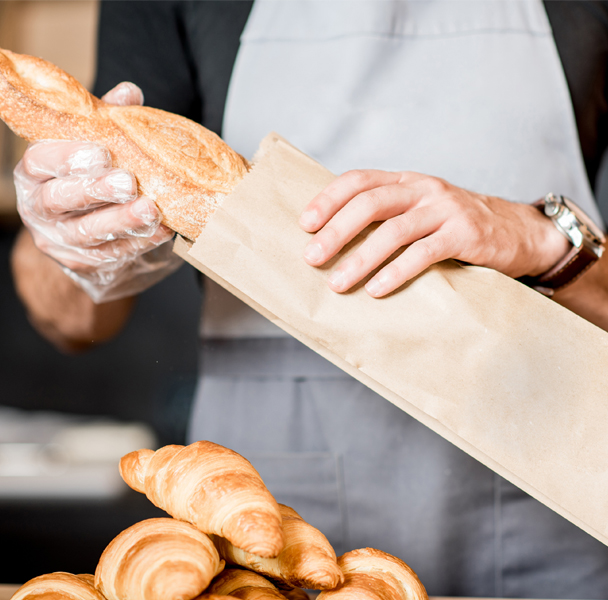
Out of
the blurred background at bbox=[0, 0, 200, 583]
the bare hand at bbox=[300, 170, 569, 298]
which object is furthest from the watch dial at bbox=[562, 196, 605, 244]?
the blurred background at bbox=[0, 0, 200, 583]

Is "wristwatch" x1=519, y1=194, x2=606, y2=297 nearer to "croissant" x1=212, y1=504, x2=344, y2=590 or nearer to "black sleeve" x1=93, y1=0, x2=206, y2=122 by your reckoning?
"croissant" x1=212, y1=504, x2=344, y2=590

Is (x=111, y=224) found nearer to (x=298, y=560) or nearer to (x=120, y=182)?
(x=120, y=182)

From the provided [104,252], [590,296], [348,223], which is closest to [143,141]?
[104,252]

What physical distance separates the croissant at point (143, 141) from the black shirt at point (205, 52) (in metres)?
0.38

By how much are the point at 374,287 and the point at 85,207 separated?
1.19ft

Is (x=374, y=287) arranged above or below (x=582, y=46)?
below

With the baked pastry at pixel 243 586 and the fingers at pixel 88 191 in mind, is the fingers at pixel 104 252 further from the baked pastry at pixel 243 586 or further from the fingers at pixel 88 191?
the baked pastry at pixel 243 586

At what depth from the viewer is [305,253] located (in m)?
0.56

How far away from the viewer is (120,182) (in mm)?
611

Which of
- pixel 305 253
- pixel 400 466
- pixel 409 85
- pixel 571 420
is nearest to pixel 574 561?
pixel 400 466

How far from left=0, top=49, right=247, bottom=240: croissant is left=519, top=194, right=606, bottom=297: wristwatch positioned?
0.44 m

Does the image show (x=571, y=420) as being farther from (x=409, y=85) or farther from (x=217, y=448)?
(x=409, y=85)

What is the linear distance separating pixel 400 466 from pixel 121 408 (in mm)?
1524

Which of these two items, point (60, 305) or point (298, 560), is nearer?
point (298, 560)
